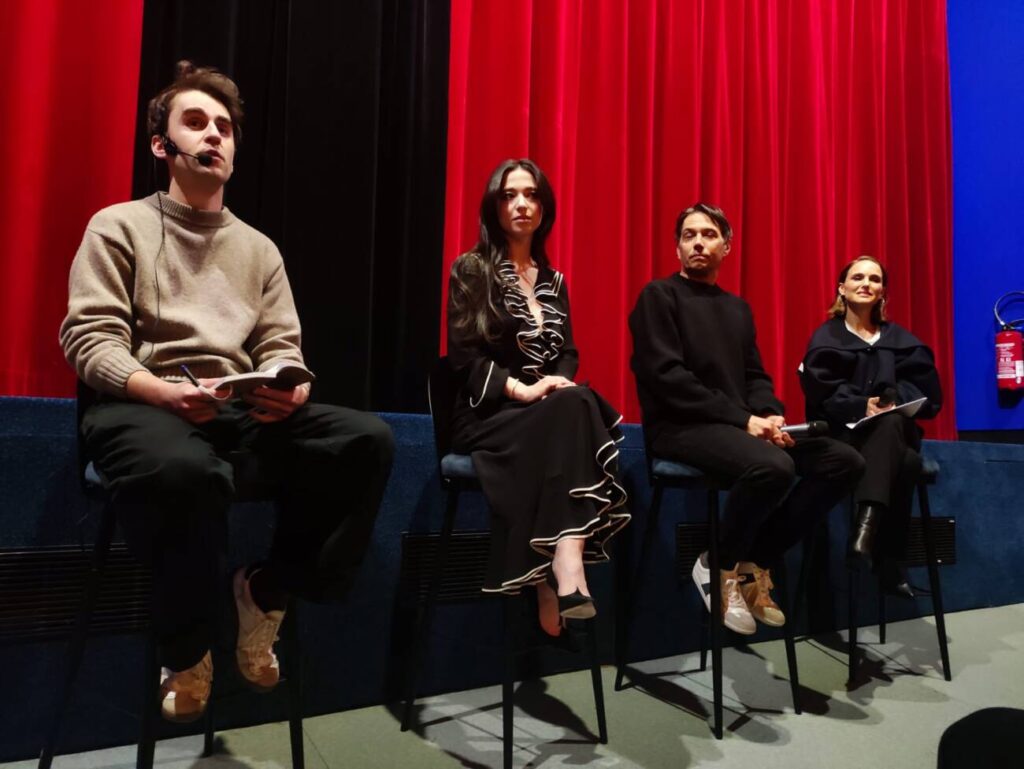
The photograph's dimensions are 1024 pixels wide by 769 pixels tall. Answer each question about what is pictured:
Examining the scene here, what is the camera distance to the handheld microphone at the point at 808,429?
6.07ft

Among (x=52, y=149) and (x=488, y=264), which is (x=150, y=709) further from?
(x=52, y=149)

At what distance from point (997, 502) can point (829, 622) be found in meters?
1.19

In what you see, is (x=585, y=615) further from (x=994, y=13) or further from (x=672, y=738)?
(x=994, y=13)

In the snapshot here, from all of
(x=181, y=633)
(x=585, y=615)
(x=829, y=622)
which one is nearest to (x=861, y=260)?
(x=829, y=622)

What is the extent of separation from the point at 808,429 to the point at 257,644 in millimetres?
1397

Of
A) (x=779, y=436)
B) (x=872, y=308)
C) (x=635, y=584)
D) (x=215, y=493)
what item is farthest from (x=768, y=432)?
(x=215, y=493)

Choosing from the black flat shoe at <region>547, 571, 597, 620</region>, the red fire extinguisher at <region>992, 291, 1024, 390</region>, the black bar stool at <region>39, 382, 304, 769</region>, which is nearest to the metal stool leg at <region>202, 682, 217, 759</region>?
the black bar stool at <region>39, 382, 304, 769</region>

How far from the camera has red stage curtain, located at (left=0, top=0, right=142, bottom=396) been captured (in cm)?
174

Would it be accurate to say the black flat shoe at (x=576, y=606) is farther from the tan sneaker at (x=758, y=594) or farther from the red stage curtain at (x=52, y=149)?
the red stage curtain at (x=52, y=149)

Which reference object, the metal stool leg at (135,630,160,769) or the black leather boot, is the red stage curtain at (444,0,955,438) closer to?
the black leather boot

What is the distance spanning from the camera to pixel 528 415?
154cm

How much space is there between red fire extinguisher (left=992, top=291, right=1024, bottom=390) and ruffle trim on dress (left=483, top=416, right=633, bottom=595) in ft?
10.3

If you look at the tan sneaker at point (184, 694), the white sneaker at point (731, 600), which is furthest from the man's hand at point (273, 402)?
the white sneaker at point (731, 600)

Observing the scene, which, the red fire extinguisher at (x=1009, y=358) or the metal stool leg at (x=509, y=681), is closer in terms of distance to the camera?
the metal stool leg at (x=509, y=681)
